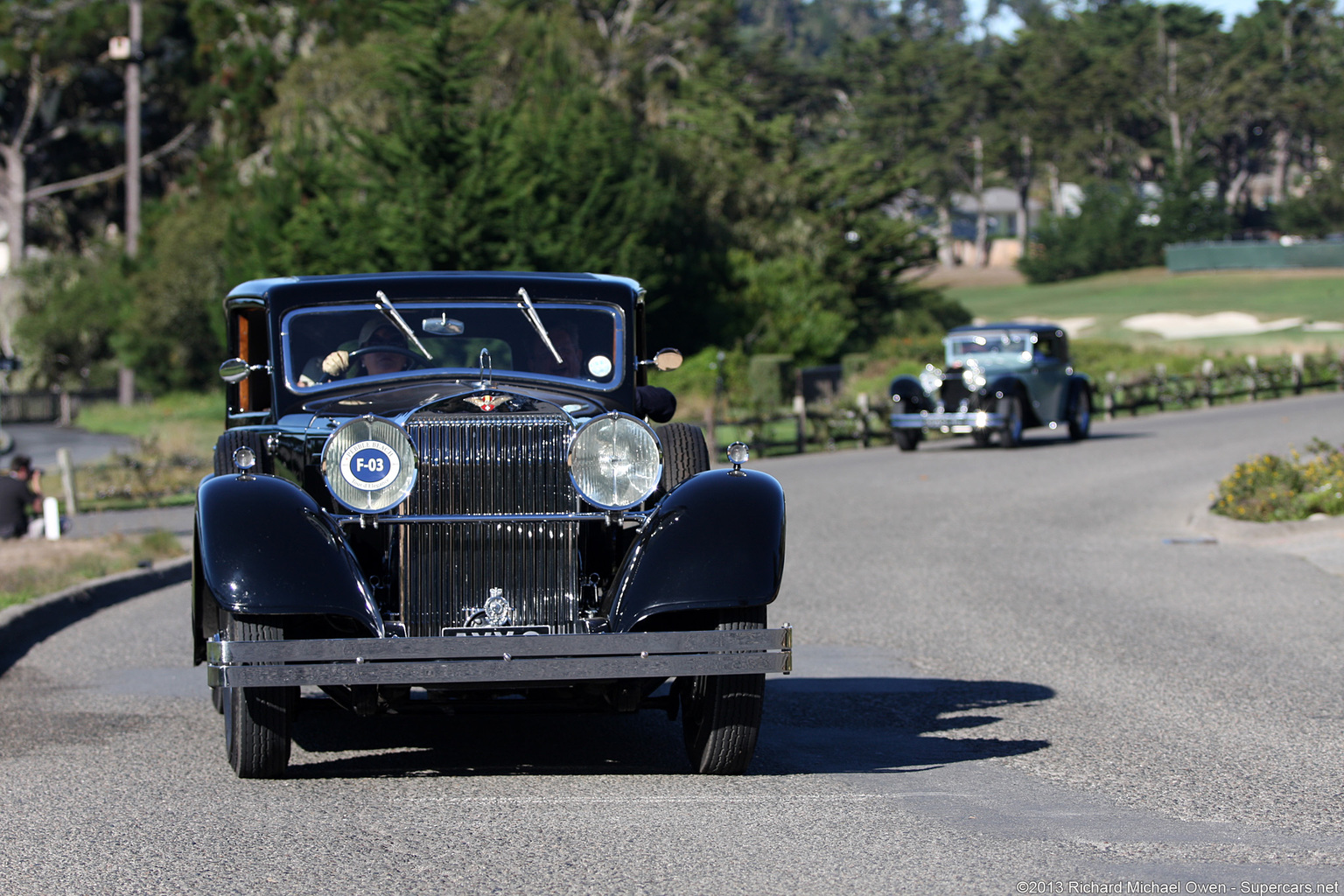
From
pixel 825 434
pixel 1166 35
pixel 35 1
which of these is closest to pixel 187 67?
pixel 35 1

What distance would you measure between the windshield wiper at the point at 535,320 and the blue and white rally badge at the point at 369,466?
1.61 m

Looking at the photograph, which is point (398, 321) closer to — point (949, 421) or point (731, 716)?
point (731, 716)

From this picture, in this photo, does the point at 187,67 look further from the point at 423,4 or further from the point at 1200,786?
the point at 1200,786

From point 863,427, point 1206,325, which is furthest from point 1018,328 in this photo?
point 1206,325

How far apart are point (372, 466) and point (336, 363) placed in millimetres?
1493

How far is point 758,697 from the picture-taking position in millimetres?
6262

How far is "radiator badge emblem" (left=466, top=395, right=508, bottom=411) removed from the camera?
21.8 feet

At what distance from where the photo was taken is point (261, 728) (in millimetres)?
6148

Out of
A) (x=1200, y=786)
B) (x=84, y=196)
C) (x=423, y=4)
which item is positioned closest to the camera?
(x=1200, y=786)

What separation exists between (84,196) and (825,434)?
148 feet

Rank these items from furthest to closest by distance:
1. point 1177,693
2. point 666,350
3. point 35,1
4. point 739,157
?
point 35,1, point 739,157, point 1177,693, point 666,350

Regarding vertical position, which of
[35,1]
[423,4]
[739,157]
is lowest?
[739,157]

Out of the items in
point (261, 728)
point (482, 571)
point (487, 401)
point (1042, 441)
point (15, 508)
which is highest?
point (487, 401)

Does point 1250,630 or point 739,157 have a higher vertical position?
point 739,157
